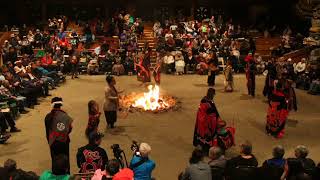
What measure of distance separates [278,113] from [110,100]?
376 cm

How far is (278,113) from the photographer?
452 inches

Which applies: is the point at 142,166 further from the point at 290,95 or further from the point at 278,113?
the point at 290,95

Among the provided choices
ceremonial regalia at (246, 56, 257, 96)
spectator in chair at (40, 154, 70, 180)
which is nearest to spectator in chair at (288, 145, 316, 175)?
spectator in chair at (40, 154, 70, 180)

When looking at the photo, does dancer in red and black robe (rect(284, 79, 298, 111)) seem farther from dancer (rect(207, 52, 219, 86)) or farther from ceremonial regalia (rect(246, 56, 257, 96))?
dancer (rect(207, 52, 219, 86))

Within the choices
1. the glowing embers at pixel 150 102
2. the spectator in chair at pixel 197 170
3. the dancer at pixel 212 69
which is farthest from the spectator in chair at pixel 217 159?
the dancer at pixel 212 69

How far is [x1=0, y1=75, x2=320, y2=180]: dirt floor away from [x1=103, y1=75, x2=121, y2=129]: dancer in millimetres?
371

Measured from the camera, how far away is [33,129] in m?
12.1

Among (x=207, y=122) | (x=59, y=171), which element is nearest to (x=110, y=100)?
(x=207, y=122)

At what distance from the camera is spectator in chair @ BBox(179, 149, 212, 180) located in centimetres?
652

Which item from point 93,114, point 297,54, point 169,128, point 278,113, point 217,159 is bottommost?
point 169,128

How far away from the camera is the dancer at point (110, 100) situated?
11.4 m

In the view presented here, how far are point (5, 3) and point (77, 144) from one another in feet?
55.6

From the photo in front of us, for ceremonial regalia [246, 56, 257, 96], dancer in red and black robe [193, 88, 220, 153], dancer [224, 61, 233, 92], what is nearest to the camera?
dancer in red and black robe [193, 88, 220, 153]

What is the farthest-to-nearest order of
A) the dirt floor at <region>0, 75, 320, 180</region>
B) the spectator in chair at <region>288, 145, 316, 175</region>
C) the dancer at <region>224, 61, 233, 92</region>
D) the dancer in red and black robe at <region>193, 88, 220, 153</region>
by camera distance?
the dancer at <region>224, 61, 233, 92</region>
the dirt floor at <region>0, 75, 320, 180</region>
the dancer in red and black robe at <region>193, 88, 220, 153</region>
the spectator in chair at <region>288, 145, 316, 175</region>
